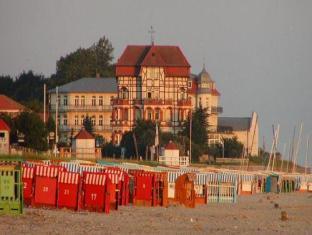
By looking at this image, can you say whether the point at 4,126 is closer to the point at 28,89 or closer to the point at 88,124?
the point at 88,124

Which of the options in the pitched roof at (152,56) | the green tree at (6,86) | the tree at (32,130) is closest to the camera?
the tree at (32,130)

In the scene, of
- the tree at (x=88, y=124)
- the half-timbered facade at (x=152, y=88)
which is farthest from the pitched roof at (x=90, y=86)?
the half-timbered facade at (x=152, y=88)

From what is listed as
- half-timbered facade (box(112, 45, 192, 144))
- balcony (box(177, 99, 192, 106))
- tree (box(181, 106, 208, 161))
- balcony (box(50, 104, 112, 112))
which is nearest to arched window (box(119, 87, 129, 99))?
half-timbered facade (box(112, 45, 192, 144))

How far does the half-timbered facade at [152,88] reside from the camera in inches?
6713

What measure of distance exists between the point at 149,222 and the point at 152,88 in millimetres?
132916

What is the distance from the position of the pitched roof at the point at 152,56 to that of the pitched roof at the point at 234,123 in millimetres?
10219

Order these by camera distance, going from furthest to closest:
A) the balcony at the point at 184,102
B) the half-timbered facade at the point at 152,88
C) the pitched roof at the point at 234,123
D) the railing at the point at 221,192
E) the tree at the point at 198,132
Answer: the pitched roof at the point at 234,123, the balcony at the point at 184,102, the half-timbered facade at the point at 152,88, the tree at the point at 198,132, the railing at the point at 221,192

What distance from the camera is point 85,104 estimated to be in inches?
7082

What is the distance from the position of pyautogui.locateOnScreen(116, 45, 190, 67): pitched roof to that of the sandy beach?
122933 mm

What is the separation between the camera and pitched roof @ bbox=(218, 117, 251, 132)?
179 m

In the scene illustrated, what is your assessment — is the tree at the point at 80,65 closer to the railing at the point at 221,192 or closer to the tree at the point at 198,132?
the tree at the point at 198,132

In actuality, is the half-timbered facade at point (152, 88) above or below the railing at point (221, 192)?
above

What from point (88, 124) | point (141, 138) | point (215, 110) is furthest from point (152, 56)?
point (141, 138)

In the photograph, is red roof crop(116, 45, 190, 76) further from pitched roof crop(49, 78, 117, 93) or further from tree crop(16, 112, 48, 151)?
tree crop(16, 112, 48, 151)
